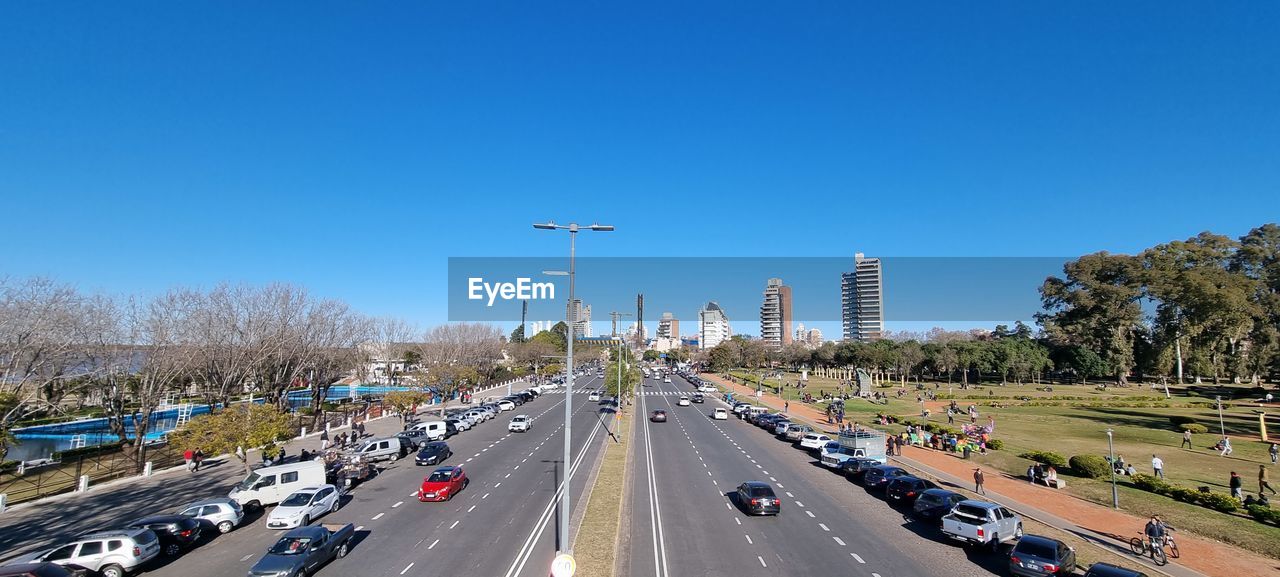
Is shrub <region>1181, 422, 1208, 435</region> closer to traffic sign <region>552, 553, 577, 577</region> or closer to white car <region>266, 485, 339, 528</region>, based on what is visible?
traffic sign <region>552, 553, 577, 577</region>

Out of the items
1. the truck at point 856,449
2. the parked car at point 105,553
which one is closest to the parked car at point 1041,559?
the truck at point 856,449

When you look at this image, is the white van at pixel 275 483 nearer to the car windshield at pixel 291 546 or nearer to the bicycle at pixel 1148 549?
the car windshield at pixel 291 546

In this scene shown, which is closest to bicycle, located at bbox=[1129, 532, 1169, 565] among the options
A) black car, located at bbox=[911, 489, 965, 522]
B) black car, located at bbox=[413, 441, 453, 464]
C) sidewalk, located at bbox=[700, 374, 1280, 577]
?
sidewalk, located at bbox=[700, 374, 1280, 577]

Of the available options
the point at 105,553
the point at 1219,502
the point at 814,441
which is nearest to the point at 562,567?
the point at 105,553

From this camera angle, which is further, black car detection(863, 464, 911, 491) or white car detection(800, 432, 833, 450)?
white car detection(800, 432, 833, 450)

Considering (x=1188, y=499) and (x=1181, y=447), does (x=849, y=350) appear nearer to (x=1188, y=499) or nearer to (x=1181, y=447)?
(x=1181, y=447)

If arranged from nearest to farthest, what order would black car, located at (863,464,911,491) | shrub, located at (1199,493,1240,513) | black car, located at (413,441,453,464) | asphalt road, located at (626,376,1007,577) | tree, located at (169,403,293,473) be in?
1. asphalt road, located at (626,376,1007,577)
2. shrub, located at (1199,493,1240,513)
3. black car, located at (863,464,911,491)
4. tree, located at (169,403,293,473)
5. black car, located at (413,441,453,464)

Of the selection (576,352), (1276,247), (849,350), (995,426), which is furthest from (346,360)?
(1276,247)
